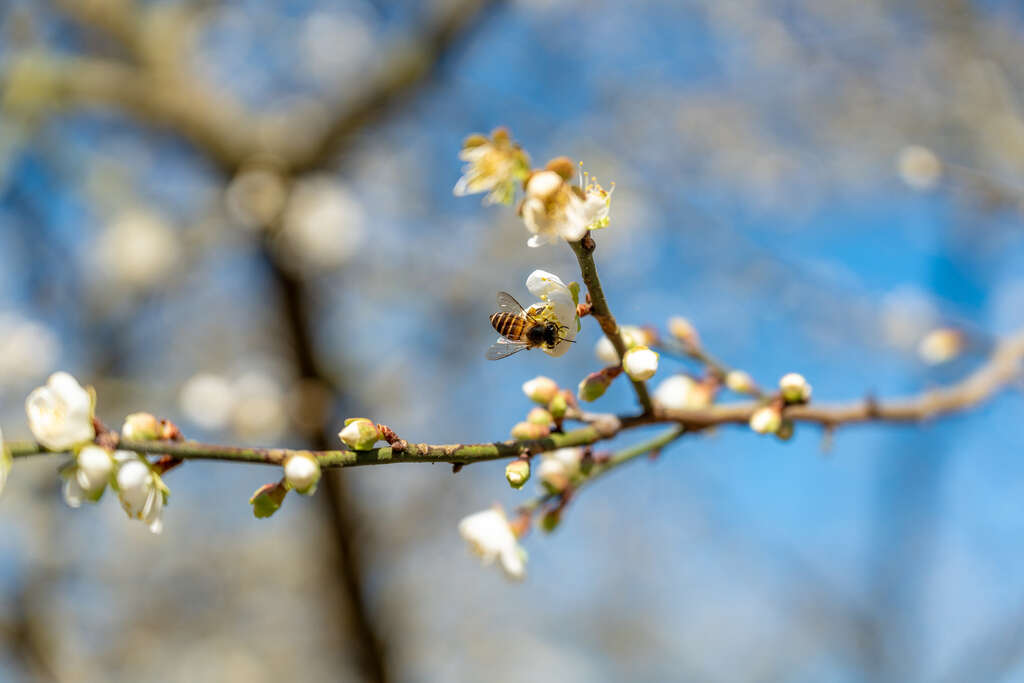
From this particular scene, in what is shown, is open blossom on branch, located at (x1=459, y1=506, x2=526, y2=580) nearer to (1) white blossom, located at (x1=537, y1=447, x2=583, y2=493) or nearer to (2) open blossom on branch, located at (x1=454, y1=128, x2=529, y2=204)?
(1) white blossom, located at (x1=537, y1=447, x2=583, y2=493)

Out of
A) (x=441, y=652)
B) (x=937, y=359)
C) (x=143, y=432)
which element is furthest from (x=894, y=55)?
(x=441, y=652)

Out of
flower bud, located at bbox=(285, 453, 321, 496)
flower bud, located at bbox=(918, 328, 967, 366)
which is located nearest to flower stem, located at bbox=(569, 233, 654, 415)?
flower bud, located at bbox=(285, 453, 321, 496)

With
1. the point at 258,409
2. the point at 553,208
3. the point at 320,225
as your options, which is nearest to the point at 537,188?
the point at 553,208

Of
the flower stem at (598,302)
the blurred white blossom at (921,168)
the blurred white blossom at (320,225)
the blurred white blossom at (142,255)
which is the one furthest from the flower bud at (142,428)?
the blurred white blossom at (142,255)

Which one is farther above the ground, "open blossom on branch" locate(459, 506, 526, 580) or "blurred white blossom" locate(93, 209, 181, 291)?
"blurred white blossom" locate(93, 209, 181, 291)

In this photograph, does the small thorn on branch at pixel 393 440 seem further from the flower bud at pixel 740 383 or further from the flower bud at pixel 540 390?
the flower bud at pixel 740 383

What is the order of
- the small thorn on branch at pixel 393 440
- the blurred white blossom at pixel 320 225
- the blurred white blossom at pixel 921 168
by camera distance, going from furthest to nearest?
the blurred white blossom at pixel 320 225 < the blurred white blossom at pixel 921 168 < the small thorn on branch at pixel 393 440
